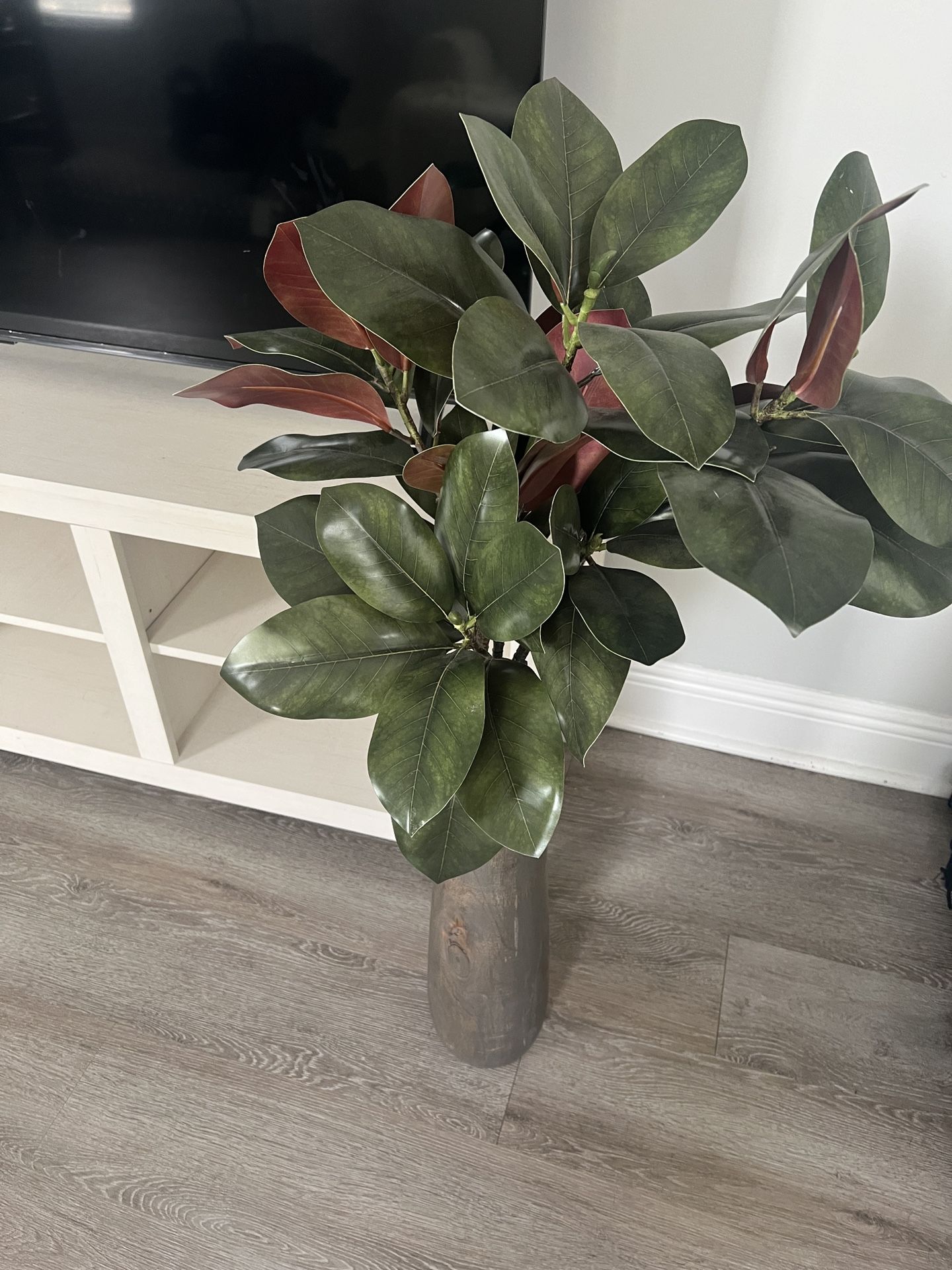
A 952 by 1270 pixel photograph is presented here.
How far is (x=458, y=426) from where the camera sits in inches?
29.6

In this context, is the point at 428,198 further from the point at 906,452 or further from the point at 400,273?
the point at 906,452

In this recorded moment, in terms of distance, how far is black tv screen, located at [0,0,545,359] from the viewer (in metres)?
1.00

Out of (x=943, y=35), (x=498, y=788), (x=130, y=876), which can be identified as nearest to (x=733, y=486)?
(x=498, y=788)

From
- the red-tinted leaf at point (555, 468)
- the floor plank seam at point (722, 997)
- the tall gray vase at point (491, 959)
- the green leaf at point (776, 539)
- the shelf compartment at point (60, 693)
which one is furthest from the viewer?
the shelf compartment at point (60, 693)

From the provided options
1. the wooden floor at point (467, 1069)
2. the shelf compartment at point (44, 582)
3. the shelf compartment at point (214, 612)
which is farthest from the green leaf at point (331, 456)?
the wooden floor at point (467, 1069)

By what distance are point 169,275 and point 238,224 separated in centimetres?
12

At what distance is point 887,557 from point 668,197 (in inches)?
10.7

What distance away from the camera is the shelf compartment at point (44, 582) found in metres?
1.30

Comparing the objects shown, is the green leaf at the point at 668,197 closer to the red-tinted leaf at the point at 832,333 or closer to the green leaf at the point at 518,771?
the red-tinted leaf at the point at 832,333

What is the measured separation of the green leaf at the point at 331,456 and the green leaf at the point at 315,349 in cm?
5

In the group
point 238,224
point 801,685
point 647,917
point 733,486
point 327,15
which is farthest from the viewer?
point 801,685

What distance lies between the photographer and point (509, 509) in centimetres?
64

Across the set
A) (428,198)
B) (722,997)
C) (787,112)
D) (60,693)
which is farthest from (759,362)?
(60,693)

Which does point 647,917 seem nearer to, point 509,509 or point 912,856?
point 912,856
